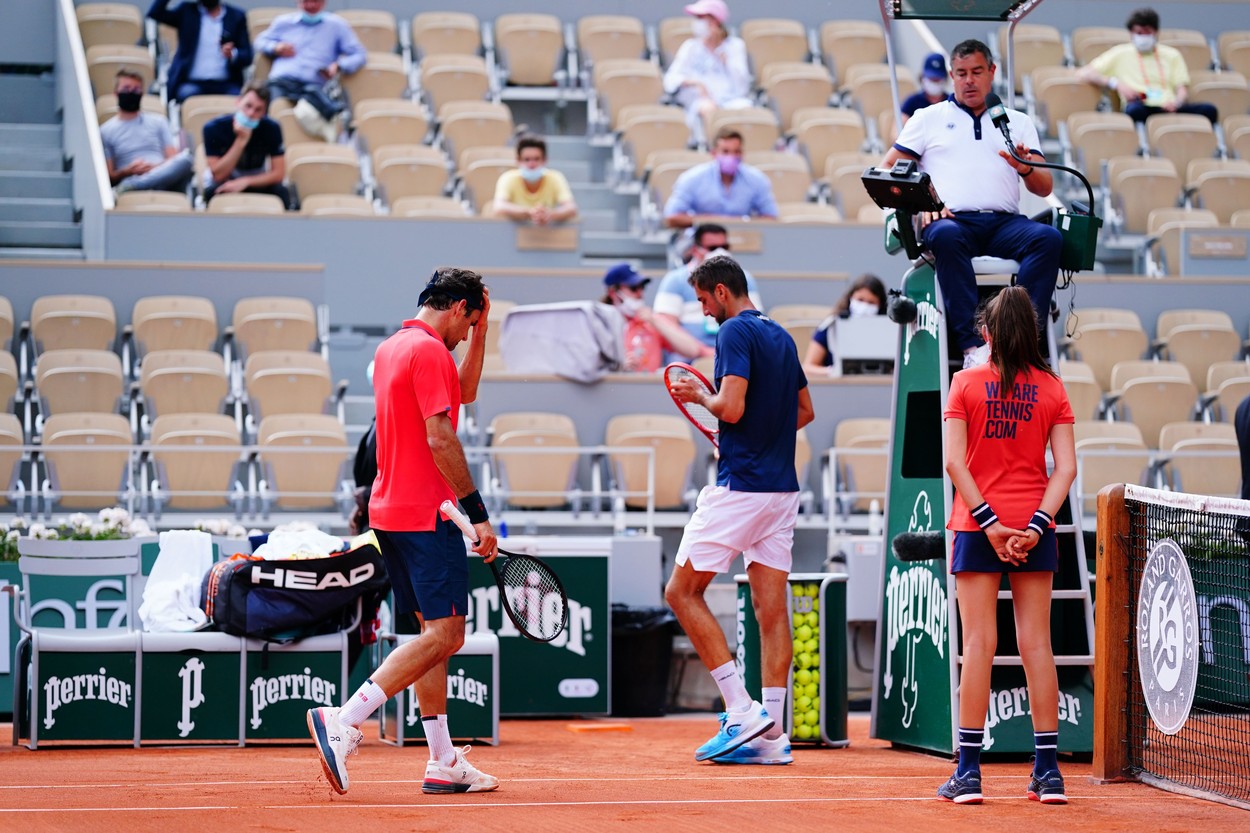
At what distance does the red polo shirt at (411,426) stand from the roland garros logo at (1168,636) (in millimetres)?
2690

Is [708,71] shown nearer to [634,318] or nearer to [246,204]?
[246,204]

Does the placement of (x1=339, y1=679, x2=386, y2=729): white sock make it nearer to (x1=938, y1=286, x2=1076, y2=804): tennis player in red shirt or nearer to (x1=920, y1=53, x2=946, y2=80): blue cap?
(x1=938, y1=286, x2=1076, y2=804): tennis player in red shirt

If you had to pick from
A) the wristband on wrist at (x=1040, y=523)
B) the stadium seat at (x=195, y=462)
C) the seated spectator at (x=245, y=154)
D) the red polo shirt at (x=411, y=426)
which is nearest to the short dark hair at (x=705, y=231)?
the stadium seat at (x=195, y=462)

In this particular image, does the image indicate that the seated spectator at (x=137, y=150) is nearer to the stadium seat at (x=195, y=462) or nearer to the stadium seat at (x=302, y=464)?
the stadium seat at (x=195, y=462)

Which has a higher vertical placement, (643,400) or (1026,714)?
(643,400)

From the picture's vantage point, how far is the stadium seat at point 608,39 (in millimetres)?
18891

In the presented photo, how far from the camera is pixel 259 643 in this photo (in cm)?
869

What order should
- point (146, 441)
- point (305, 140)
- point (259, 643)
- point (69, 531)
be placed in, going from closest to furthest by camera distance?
1. point (259, 643)
2. point (69, 531)
3. point (146, 441)
4. point (305, 140)

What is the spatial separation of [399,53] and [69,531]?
10228mm

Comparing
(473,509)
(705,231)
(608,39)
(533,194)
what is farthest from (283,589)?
(608,39)

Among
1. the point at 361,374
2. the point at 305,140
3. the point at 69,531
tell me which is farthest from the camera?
the point at 305,140

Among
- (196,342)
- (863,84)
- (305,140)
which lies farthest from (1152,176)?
(196,342)

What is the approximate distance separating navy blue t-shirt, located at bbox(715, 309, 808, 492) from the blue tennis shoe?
0.96 m

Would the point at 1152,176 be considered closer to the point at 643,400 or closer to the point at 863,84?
the point at 863,84
